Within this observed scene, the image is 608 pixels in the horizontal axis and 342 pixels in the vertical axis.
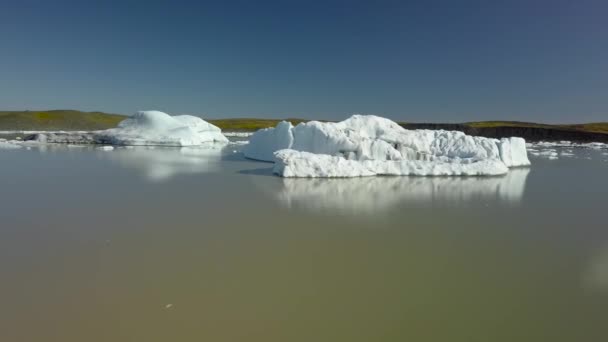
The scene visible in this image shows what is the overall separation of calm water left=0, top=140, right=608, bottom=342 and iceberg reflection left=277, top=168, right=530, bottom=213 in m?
0.09

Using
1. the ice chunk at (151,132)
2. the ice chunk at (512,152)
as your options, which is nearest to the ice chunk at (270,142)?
the ice chunk at (512,152)

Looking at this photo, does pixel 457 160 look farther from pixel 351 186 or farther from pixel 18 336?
pixel 18 336

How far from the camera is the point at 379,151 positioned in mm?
10586

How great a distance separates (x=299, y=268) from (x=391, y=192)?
14.0ft

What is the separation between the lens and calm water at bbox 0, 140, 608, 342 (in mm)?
2266

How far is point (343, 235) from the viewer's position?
4.12 meters

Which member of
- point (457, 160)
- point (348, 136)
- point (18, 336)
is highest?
point (348, 136)

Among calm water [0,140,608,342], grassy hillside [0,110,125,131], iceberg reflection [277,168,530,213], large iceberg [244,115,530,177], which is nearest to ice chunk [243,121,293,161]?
large iceberg [244,115,530,177]

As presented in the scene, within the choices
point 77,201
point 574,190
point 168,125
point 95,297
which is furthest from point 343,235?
point 168,125

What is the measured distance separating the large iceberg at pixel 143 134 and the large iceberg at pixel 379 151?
11011mm

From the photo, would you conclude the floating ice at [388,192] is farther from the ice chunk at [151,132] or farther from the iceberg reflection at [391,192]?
the ice chunk at [151,132]

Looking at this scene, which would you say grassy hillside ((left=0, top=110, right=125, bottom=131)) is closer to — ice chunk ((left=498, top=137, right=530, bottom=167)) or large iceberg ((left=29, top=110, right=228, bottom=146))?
large iceberg ((left=29, top=110, right=228, bottom=146))

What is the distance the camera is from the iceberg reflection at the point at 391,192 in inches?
233

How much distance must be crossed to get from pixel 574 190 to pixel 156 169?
10.5 meters
